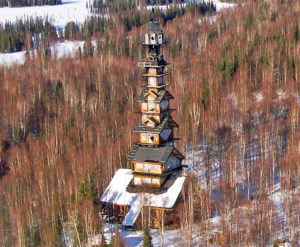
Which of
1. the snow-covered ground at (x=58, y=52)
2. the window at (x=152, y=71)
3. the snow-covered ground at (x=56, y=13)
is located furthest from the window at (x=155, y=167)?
the snow-covered ground at (x=56, y=13)

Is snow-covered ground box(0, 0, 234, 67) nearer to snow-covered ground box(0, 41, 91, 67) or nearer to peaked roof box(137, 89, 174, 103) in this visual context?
snow-covered ground box(0, 41, 91, 67)

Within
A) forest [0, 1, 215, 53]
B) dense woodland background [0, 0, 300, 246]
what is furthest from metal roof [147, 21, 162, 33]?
forest [0, 1, 215, 53]

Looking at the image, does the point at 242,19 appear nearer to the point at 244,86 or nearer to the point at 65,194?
the point at 244,86

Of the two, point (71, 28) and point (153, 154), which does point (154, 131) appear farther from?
point (71, 28)

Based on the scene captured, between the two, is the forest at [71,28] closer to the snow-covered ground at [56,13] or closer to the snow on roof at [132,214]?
the snow-covered ground at [56,13]

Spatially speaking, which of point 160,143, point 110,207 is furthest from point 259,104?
point 110,207

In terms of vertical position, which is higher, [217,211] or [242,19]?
[242,19]

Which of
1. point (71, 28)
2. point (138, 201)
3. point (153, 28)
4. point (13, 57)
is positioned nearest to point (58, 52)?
point (13, 57)
